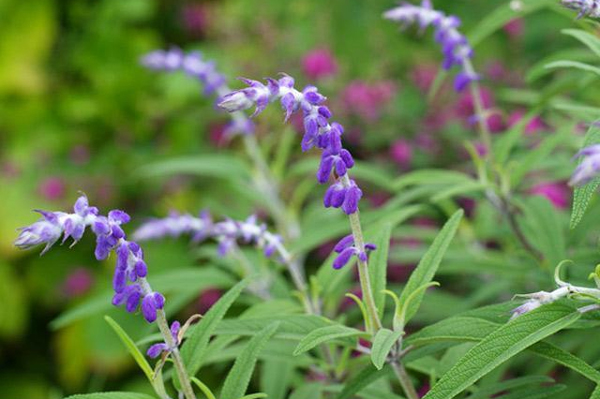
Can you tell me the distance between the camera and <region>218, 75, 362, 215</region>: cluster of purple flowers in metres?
1.02

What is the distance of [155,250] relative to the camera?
370 centimetres

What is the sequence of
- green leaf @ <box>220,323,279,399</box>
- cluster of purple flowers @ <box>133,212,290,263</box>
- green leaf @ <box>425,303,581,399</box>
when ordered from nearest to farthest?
1. green leaf @ <box>425,303,581,399</box>
2. green leaf @ <box>220,323,279,399</box>
3. cluster of purple flowers @ <box>133,212,290,263</box>

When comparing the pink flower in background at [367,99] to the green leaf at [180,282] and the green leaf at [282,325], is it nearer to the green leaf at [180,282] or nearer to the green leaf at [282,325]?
the green leaf at [180,282]

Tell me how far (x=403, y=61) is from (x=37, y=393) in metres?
2.26

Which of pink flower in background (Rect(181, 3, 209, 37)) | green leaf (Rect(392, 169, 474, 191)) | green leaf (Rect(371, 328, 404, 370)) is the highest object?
pink flower in background (Rect(181, 3, 209, 37))

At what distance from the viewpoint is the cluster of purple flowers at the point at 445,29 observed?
1637 mm

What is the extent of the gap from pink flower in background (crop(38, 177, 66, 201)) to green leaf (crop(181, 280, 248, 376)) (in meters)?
2.78

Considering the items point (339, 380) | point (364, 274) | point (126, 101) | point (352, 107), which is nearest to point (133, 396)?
point (364, 274)

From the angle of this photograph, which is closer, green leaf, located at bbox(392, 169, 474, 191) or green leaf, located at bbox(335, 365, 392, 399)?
green leaf, located at bbox(335, 365, 392, 399)

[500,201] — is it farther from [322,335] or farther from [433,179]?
[322,335]

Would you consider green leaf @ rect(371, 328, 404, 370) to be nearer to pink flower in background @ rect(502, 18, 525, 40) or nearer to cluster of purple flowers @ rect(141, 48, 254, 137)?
cluster of purple flowers @ rect(141, 48, 254, 137)

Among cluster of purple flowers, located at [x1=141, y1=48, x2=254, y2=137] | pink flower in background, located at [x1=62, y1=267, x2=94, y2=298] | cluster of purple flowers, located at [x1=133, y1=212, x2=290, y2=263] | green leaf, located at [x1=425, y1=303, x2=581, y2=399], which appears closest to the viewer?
green leaf, located at [x1=425, y1=303, x2=581, y2=399]

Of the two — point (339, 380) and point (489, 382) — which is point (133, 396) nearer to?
point (339, 380)

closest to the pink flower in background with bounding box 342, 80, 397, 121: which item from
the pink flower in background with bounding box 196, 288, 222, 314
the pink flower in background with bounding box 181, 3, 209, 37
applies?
the pink flower in background with bounding box 196, 288, 222, 314
